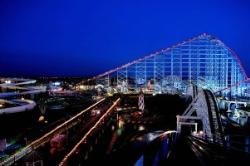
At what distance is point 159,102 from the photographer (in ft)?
69.8

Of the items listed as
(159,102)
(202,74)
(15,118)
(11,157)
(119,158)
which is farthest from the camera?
(202,74)

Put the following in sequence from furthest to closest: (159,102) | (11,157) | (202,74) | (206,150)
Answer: (202,74)
(159,102)
(11,157)
(206,150)

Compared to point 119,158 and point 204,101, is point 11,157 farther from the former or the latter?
point 204,101

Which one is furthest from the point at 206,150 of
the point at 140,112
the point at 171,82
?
the point at 171,82

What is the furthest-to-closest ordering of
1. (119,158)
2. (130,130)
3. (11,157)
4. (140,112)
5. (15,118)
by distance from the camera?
(140,112) → (130,130) → (15,118) → (119,158) → (11,157)

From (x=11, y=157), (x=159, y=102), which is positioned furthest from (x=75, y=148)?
(x=159, y=102)

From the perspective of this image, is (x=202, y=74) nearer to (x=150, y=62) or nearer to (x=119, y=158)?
(x=150, y=62)

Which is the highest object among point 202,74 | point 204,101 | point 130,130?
point 202,74

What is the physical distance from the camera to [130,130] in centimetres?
1441

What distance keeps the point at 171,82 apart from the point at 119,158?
1717 cm

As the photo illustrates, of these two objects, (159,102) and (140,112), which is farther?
(159,102)

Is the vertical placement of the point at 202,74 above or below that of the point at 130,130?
above

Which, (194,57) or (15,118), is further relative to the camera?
(194,57)

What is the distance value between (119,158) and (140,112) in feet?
32.9
